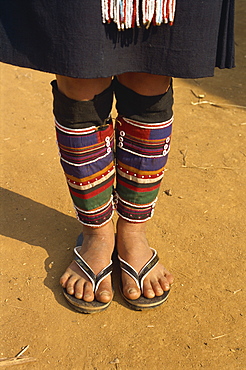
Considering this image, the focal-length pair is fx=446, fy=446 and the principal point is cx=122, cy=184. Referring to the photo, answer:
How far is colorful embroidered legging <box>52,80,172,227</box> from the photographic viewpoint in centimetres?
118

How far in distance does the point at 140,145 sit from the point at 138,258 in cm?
38

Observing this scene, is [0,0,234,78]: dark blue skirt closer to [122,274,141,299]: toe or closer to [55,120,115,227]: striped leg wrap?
[55,120,115,227]: striped leg wrap

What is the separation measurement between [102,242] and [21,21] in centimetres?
71

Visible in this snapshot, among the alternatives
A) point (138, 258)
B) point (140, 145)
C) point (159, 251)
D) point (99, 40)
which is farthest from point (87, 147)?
point (159, 251)

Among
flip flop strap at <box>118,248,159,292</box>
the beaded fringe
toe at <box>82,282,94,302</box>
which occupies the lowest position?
toe at <box>82,282,94,302</box>

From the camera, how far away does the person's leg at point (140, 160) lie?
119 cm

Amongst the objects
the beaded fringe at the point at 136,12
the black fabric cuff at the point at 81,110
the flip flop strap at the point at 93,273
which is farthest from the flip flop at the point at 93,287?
the beaded fringe at the point at 136,12

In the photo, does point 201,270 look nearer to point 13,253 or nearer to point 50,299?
point 50,299

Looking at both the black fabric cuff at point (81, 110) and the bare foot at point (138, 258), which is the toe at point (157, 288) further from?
the black fabric cuff at point (81, 110)

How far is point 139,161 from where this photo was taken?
4.14ft

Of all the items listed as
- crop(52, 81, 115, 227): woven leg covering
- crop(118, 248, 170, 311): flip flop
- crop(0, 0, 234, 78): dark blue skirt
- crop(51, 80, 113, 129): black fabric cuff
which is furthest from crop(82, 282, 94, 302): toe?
crop(0, 0, 234, 78): dark blue skirt

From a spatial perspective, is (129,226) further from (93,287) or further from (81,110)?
(81,110)

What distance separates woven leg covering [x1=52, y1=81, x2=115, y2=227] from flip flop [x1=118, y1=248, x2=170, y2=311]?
204 millimetres

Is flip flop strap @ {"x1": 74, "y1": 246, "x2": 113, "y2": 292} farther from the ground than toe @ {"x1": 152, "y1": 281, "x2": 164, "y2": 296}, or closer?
farther from the ground
